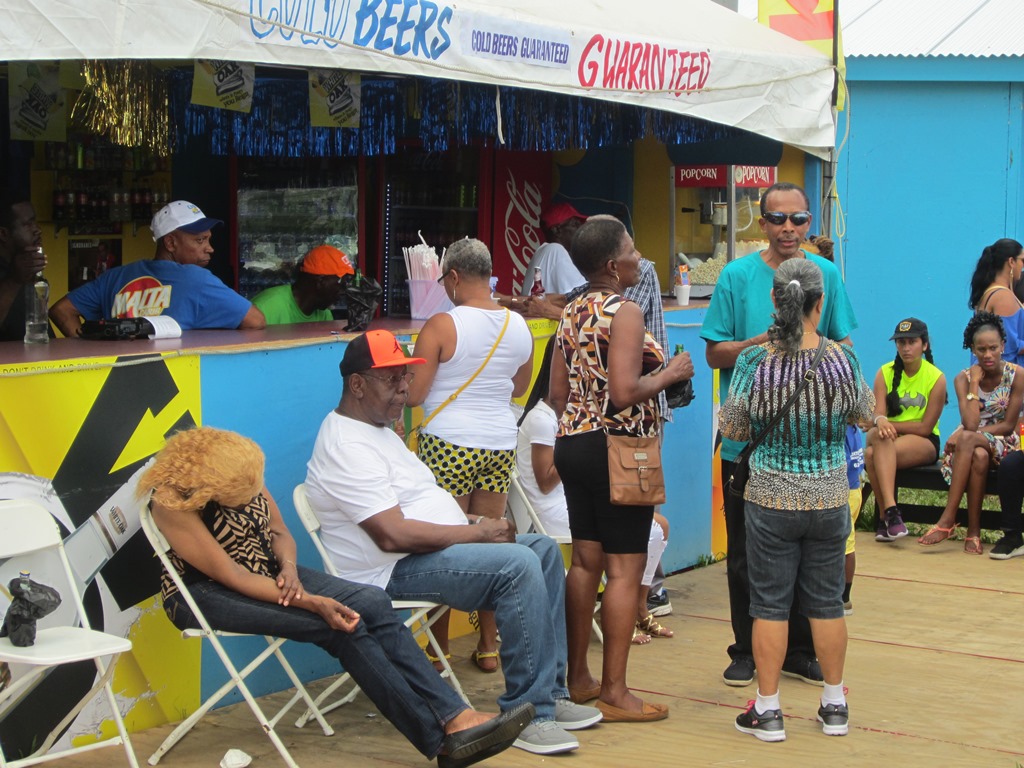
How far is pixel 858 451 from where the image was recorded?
6160mm

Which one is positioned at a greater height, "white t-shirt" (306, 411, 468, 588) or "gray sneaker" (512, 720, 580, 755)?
"white t-shirt" (306, 411, 468, 588)

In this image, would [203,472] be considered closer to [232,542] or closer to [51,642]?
[232,542]

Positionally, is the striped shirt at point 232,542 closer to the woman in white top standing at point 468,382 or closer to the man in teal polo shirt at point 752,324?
the woman in white top standing at point 468,382

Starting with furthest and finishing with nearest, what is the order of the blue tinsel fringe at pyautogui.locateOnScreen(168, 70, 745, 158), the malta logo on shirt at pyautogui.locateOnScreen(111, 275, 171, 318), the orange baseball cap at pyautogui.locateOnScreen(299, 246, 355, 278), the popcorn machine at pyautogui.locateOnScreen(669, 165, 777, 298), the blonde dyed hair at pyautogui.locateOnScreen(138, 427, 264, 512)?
the popcorn machine at pyautogui.locateOnScreen(669, 165, 777, 298)
the blue tinsel fringe at pyautogui.locateOnScreen(168, 70, 745, 158)
the orange baseball cap at pyautogui.locateOnScreen(299, 246, 355, 278)
the malta logo on shirt at pyautogui.locateOnScreen(111, 275, 171, 318)
the blonde dyed hair at pyautogui.locateOnScreen(138, 427, 264, 512)

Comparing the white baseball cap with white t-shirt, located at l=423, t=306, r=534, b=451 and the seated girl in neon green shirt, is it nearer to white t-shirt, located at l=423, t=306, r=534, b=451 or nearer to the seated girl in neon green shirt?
white t-shirt, located at l=423, t=306, r=534, b=451

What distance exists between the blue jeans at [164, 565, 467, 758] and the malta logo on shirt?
159 cm

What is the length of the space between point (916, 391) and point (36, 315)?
5629 mm

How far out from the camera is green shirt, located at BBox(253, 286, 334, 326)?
6.13 meters

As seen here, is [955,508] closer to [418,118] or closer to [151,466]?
[418,118]

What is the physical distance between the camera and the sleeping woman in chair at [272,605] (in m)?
4.13

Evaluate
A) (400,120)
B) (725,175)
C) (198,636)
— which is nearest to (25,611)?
(198,636)

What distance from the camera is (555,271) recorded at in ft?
25.8

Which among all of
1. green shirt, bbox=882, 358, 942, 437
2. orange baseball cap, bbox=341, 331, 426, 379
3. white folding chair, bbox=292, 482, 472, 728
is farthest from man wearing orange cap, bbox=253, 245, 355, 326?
green shirt, bbox=882, 358, 942, 437

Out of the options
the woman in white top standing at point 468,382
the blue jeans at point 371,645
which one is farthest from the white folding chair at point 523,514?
the blue jeans at point 371,645
